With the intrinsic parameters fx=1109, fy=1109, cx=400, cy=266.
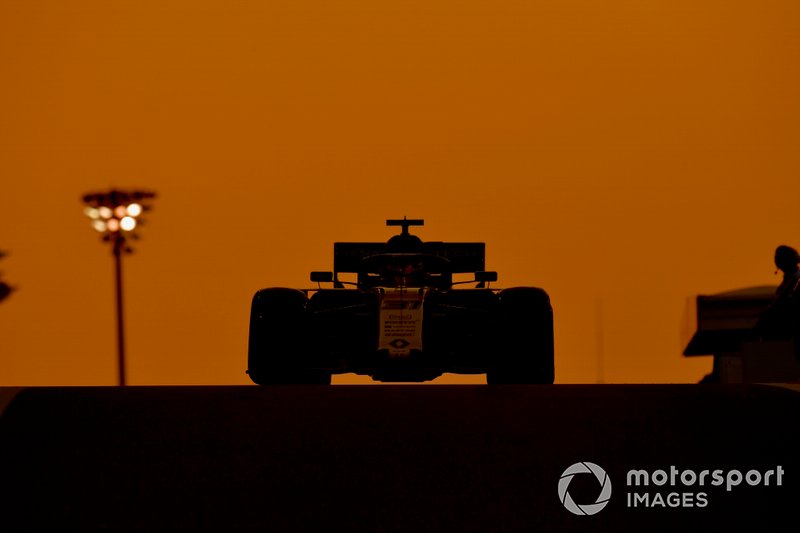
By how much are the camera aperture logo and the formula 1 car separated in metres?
4.04

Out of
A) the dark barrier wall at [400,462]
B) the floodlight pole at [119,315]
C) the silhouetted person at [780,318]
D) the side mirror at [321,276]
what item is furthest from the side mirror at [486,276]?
the floodlight pole at [119,315]

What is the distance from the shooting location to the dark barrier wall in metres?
1.62

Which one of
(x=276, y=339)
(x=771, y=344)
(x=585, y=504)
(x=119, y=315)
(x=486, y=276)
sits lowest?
(x=119, y=315)

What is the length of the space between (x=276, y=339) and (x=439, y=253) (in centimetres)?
250

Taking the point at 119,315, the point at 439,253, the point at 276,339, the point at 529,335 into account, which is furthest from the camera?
the point at 119,315

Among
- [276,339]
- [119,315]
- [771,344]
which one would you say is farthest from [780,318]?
[119,315]

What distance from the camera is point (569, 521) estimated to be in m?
1.60

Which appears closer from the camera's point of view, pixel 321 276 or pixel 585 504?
pixel 585 504

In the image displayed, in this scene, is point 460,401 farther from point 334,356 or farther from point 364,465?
point 334,356

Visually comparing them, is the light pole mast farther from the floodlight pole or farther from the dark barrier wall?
the dark barrier wall

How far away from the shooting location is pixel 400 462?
1.73 m

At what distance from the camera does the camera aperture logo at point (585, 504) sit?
159 cm

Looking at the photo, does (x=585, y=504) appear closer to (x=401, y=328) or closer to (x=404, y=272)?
(x=401, y=328)

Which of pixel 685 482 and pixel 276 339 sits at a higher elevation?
pixel 685 482
